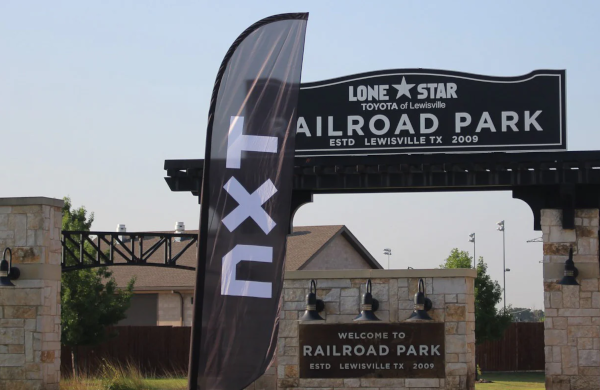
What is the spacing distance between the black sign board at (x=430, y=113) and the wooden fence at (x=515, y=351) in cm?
2133

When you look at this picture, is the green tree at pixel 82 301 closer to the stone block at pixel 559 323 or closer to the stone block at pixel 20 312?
the stone block at pixel 20 312

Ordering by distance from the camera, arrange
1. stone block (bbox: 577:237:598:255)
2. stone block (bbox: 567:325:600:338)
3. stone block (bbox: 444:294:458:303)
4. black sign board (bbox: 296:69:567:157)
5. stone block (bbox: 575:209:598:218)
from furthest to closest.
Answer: black sign board (bbox: 296:69:567:157) → stone block (bbox: 575:209:598:218) → stone block (bbox: 577:237:598:255) → stone block (bbox: 567:325:600:338) → stone block (bbox: 444:294:458:303)

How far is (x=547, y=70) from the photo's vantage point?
62.0ft

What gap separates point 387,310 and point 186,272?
22764 millimetres

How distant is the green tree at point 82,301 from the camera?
30.2 m

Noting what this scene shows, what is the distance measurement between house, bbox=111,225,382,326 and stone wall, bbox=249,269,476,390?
18.7 metres

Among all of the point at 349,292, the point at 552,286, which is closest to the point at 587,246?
the point at 552,286

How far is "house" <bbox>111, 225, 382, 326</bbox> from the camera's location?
124 feet

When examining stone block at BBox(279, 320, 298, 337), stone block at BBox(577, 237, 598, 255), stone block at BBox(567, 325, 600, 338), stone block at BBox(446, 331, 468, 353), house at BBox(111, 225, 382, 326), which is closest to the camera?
stone block at BBox(446, 331, 468, 353)

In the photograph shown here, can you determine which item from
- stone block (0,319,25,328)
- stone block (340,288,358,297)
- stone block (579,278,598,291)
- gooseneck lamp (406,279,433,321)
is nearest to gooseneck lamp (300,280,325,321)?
stone block (340,288,358,297)

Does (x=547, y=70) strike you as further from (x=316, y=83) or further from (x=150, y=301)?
(x=150, y=301)

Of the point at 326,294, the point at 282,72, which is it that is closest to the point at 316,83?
the point at 326,294

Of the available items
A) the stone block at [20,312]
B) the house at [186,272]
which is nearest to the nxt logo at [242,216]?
the stone block at [20,312]

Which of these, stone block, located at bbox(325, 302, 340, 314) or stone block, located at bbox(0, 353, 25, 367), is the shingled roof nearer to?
stone block, located at bbox(325, 302, 340, 314)
